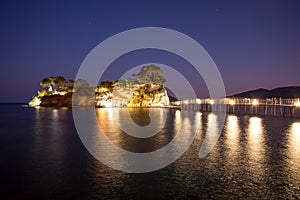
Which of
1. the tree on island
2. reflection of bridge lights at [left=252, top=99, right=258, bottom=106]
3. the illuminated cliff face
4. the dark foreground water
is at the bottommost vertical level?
the dark foreground water

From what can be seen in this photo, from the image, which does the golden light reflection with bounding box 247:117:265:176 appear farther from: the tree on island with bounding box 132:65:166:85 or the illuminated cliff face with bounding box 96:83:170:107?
the tree on island with bounding box 132:65:166:85

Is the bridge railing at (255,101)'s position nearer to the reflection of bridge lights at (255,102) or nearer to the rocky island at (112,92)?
the reflection of bridge lights at (255,102)

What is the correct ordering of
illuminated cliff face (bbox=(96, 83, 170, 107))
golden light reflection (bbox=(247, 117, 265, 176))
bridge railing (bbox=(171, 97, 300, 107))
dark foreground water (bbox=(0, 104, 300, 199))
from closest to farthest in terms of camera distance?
dark foreground water (bbox=(0, 104, 300, 199))
golden light reflection (bbox=(247, 117, 265, 176))
bridge railing (bbox=(171, 97, 300, 107))
illuminated cliff face (bbox=(96, 83, 170, 107))

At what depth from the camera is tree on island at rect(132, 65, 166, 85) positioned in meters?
97.2

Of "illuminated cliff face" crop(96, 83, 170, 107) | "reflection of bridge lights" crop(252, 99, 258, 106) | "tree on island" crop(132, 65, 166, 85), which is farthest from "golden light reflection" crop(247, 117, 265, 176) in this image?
"tree on island" crop(132, 65, 166, 85)

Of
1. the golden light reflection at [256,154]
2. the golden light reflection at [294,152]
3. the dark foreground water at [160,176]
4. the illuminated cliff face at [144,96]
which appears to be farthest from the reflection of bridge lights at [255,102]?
the illuminated cliff face at [144,96]

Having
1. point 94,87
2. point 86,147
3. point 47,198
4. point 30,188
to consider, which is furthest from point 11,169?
point 94,87

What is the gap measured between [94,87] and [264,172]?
99.6m

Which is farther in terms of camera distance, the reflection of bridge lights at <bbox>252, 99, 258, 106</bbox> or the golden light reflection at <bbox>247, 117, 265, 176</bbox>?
the reflection of bridge lights at <bbox>252, 99, 258, 106</bbox>

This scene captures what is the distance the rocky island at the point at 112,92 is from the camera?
9225 centimetres

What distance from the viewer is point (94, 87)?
107 meters

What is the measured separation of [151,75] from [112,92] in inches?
698

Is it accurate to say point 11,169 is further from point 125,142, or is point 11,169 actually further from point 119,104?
point 119,104

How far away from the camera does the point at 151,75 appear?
9850 cm
